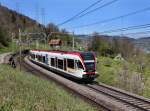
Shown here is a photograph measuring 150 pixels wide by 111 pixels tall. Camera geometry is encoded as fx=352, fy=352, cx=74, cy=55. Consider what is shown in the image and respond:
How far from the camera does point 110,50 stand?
99062 mm

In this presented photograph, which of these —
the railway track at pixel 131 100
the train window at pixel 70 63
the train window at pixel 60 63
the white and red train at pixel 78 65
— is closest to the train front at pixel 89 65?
the white and red train at pixel 78 65

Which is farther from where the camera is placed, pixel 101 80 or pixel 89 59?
pixel 101 80

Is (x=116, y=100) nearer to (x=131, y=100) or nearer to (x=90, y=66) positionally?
(x=131, y=100)

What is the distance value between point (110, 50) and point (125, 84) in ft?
218

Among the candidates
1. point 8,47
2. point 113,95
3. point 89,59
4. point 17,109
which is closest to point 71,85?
point 89,59

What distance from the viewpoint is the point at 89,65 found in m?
32.7

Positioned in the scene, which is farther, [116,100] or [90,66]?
[90,66]

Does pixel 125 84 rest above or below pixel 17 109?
below

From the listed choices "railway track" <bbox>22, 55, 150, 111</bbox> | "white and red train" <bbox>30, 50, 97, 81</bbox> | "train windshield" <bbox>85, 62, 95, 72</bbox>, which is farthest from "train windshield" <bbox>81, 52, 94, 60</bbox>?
"railway track" <bbox>22, 55, 150, 111</bbox>

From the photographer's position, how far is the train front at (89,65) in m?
32.1

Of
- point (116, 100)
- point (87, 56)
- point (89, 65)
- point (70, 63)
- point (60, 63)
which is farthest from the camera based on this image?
point (60, 63)

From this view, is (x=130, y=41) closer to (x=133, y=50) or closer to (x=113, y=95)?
(x=133, y=50)

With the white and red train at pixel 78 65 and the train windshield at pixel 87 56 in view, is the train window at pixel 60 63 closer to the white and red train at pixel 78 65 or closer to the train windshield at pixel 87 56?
the white and red train at pixel 78 65

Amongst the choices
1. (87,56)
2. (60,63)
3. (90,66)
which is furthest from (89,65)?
(60,63)
